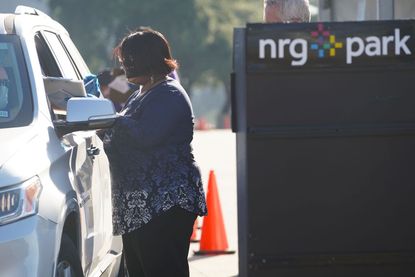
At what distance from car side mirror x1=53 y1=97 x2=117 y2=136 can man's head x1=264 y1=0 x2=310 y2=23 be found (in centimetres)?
111

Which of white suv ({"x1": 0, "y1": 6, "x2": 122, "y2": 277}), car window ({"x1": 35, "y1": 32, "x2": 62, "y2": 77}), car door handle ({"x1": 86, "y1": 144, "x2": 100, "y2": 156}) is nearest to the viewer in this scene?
white suv ({"x1": 0, "y1": 6, "x2": 122, "y2": 277})

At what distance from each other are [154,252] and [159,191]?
1.06 feet

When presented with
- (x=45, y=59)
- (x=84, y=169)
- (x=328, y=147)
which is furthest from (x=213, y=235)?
(x=328, y=147)

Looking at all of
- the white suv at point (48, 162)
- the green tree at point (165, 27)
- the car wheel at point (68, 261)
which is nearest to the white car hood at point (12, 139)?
the white suv at point (48, 162)

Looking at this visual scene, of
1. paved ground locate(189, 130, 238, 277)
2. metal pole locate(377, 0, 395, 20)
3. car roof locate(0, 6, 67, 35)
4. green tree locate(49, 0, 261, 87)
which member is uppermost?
green tree locate(49, 0, 261, 87)

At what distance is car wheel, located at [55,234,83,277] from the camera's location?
5.65m

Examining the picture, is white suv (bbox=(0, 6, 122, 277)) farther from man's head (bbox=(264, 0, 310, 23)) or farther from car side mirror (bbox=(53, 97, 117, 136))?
man's head (bbox=(264, 0, 310, 23))

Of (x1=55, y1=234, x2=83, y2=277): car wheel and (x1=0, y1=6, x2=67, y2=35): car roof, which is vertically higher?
(x1=0, y1=6, x2=67, y2=35): car roof

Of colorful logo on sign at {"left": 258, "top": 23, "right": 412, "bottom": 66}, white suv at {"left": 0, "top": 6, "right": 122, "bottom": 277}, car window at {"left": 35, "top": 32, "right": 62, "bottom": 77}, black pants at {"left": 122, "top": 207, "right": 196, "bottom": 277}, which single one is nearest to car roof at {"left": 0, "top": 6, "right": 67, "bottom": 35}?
white suv at {"left": 0, "top": 6, "right": 122, "bottom": 277}

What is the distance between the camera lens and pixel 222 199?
53.1 feet

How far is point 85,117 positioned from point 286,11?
4.31 ft

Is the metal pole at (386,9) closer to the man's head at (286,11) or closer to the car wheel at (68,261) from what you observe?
the man's head at (286,11)

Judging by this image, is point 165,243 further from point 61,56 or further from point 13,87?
point 61,56

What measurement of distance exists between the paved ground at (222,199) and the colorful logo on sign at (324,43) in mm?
4070
